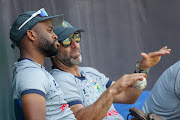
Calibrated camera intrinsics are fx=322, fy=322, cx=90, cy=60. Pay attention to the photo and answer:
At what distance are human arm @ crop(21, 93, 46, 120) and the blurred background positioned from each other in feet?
5.08

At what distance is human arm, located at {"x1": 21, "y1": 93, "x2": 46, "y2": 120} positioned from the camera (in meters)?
1.83

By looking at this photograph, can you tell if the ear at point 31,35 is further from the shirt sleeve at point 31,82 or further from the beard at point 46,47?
the shirt sleeve at point 31,82

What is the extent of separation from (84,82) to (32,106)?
0.82 metres

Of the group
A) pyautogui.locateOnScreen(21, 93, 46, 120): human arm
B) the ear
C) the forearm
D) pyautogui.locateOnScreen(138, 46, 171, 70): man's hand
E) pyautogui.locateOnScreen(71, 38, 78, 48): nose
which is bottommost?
the forearm

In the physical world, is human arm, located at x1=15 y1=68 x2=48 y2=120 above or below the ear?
below

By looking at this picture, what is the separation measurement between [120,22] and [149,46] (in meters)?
0.60

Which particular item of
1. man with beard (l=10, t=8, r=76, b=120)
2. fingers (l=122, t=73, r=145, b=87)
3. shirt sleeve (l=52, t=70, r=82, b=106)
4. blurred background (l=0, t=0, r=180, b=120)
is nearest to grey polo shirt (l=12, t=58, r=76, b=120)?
man with beard (l=10, t=8, r=76, b=120)

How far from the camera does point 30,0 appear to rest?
328 cm

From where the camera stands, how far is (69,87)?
8.04 feet

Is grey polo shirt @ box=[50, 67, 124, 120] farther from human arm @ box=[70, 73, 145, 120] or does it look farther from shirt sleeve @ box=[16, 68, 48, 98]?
shirt sleeve @ box=[16, 68, 48, 98]

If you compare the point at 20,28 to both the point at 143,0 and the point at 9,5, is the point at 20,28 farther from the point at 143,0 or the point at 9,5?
the point at 143,0

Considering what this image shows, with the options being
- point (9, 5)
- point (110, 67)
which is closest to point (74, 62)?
point (9, 5)

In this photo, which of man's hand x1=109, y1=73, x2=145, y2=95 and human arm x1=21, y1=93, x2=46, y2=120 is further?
man's hand x1=109, y1=73, x2=145, y2=95

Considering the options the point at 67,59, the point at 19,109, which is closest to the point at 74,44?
the point at 67,59
